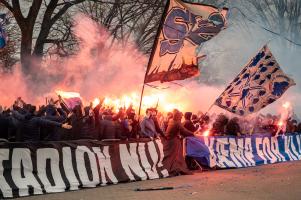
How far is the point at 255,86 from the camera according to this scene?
1576cm

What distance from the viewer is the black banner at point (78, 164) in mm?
9664

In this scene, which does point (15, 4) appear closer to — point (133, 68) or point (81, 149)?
point (133, 68)

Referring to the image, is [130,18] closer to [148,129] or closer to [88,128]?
[148,129]

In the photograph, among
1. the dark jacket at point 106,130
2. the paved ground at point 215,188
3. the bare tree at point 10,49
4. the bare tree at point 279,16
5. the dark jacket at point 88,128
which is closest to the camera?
the paved ground at point 215,188

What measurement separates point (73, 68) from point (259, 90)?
957 centimetres

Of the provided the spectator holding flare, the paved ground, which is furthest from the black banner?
the spectator holding flare

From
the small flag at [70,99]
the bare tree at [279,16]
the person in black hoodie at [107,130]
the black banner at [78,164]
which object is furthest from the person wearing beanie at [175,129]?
the bare tree at [279,16]

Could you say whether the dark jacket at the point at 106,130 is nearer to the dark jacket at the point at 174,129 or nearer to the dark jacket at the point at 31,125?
the dark jacket at the point at 31,125

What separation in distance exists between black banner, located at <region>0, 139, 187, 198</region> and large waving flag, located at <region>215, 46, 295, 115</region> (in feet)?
9.75

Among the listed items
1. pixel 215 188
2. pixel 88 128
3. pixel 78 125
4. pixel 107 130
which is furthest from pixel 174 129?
pixel 215 188

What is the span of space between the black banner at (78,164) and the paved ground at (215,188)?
30 centimetres

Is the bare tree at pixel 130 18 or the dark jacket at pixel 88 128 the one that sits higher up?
the bare tree at pixel 130 18

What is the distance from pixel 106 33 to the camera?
2438 centimetres

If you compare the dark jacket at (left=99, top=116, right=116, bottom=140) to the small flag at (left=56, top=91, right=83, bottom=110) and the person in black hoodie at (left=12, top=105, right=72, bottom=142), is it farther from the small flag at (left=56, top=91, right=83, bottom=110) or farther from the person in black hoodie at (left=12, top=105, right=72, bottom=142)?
the small flag at (left=56, top=91, right=83, bottom=110)
